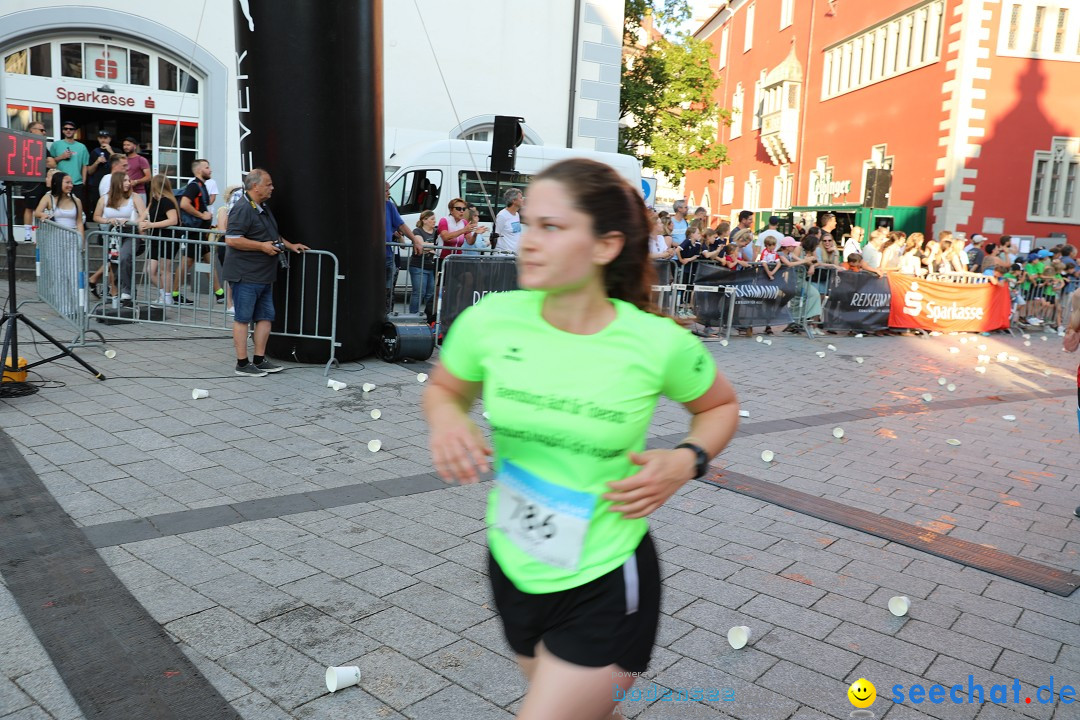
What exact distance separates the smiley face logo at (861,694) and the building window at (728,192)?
45.6m

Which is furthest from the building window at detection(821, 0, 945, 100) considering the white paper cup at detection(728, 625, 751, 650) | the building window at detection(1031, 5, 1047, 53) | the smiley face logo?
the smiley face logo

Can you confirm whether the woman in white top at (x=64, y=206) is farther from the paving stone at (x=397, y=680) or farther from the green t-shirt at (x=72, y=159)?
the paving stone at (x=397, y=680)

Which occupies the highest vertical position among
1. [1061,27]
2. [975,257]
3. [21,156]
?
[1061,27]

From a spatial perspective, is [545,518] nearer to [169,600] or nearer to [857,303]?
[169,600]

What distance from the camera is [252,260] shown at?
780 centimetres

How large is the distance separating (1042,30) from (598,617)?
29132mm

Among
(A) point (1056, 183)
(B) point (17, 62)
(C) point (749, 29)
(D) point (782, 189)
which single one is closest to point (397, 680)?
(B) point (17, 62)

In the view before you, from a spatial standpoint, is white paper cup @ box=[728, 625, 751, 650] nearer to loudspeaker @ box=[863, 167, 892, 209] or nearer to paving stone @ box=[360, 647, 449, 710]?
paving stone @ box=[360, 647, 449, 710]

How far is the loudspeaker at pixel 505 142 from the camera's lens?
40.4 ft

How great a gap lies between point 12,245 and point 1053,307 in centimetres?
2011

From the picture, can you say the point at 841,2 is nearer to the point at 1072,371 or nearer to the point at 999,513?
the point at 1072,371

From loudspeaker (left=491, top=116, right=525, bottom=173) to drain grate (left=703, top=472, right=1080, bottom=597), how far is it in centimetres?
765

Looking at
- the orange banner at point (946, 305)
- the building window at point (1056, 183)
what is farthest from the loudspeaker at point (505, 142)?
the building window at point (1056, 183)

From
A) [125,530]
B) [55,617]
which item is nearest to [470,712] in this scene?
[55,617]
